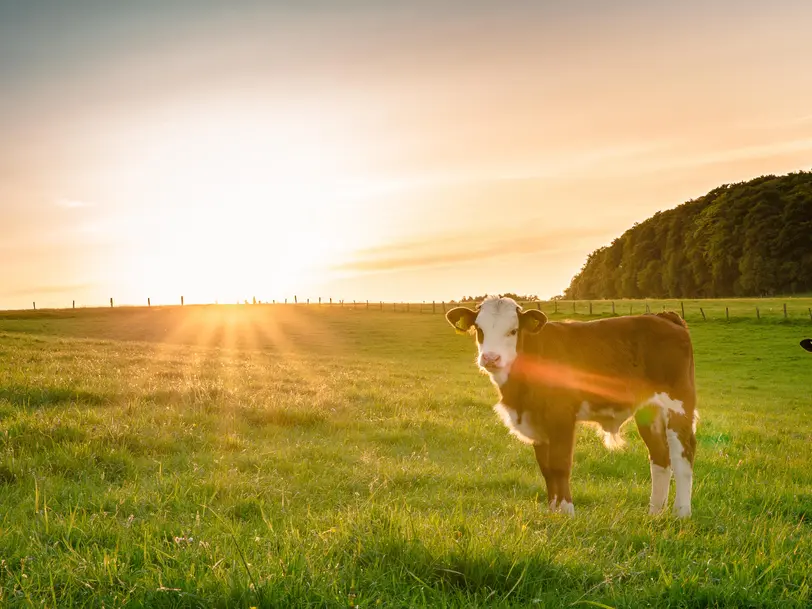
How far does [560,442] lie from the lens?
7336 millimetres

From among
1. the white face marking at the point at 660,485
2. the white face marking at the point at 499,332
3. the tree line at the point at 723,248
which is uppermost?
the tree line at the point at 723,248

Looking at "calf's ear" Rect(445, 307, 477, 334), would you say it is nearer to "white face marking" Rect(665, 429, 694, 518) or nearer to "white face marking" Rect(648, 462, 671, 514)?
"white face marking" Rect(665, 429, 694, 518)

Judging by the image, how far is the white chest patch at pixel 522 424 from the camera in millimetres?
7609

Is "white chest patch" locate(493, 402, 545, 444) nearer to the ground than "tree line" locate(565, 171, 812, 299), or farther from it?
nearer to the ground

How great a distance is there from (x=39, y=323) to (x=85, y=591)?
6972 centimetres

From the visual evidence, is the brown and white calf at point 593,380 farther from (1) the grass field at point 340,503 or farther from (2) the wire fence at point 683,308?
(2) the wire fence at point 683,308

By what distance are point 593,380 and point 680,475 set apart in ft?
5.01

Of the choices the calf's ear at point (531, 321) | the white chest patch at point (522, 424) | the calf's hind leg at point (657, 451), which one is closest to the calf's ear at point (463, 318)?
the calf's ear at point (531, 321)

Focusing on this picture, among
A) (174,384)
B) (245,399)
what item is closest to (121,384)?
(174,384)

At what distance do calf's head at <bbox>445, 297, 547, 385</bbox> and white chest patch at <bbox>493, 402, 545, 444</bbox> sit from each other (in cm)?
38

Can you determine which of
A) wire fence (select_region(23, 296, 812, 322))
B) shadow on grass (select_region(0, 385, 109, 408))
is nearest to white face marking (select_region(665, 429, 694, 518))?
shadow on grass (select_region(0, 385, 109, 408))

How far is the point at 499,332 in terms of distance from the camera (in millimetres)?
7828

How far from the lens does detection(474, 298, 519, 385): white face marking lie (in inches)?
305

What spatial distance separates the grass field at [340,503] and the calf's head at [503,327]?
1.62m
